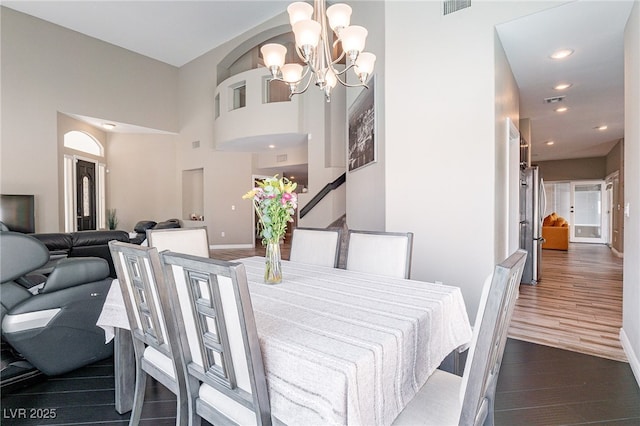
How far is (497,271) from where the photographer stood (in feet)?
2.88

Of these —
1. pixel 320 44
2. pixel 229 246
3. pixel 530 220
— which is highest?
pixel 320 44

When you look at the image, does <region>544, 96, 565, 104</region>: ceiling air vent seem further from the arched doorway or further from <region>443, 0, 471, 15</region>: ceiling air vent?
the arched doorway

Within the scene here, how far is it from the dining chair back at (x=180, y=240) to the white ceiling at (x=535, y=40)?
10.1 feet

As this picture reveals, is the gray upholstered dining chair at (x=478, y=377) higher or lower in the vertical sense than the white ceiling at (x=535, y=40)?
lower

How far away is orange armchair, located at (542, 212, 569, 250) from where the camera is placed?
7.75m

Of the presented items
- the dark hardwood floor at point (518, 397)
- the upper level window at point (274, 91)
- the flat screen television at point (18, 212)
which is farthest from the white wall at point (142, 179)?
the dark hardwood floor at point (518, 397)

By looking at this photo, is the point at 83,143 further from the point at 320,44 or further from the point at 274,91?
the point at 320,44

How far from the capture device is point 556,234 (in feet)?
25.8

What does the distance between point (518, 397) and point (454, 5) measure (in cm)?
312

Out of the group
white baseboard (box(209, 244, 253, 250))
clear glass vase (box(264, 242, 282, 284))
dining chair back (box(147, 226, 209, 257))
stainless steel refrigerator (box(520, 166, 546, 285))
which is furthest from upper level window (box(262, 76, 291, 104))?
clear glass vase (box(264, 242, 282, 284))

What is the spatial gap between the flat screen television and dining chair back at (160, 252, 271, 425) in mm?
6044

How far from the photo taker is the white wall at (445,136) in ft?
8.91

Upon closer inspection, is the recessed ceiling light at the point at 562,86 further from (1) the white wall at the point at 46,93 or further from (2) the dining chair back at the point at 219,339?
(1) the white wall at the point at 46,93

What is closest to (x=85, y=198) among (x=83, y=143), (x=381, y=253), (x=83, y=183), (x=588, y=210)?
(x=83, y=183)
